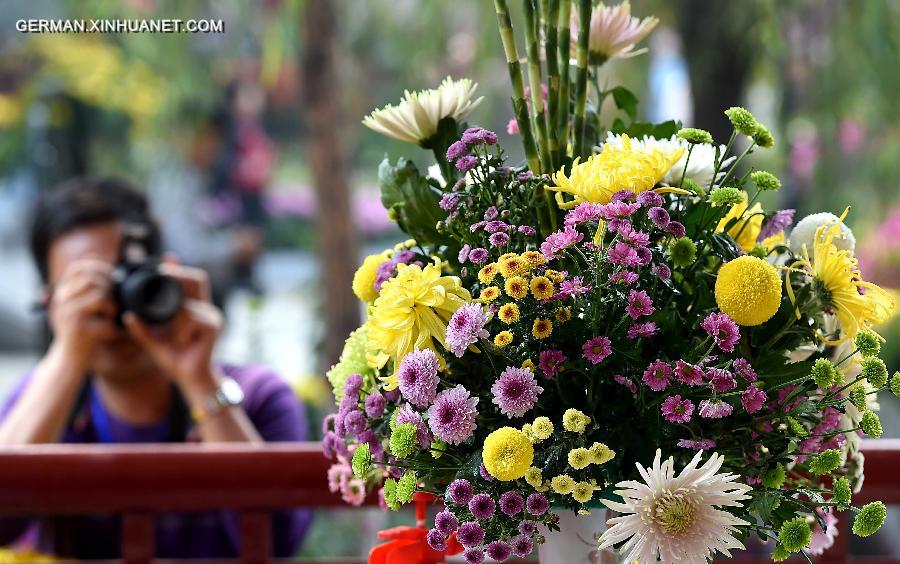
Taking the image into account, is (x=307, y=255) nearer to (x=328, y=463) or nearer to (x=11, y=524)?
(x=11, y=524)

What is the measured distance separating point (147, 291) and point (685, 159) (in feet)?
2.75

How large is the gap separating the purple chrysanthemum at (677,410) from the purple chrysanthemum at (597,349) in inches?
1.6

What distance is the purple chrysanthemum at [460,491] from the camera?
54cm

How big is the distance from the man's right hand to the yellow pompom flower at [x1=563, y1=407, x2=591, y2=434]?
89 cm

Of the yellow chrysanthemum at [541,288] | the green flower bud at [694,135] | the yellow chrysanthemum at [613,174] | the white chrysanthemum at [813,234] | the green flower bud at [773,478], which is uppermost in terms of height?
the green flower bud at [694,135]

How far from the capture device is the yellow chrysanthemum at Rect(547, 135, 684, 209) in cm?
57

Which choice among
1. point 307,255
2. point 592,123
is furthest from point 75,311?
point 307,255

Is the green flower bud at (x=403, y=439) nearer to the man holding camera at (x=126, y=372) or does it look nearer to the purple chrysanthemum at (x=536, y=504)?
the purple chrysanthemum at (x=536, y=504)

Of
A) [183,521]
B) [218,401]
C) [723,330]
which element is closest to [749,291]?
[723,330]

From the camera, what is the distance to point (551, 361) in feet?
1.81

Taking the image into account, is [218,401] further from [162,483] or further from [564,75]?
[564,75]

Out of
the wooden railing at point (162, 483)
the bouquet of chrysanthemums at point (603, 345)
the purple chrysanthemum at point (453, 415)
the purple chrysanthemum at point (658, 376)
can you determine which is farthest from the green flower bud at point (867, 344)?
the wooden railing at point (162, 483)

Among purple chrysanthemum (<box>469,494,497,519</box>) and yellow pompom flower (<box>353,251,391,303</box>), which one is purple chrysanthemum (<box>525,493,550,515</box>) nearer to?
purple chrysanthemum (<box>469,494,497,519</box>)

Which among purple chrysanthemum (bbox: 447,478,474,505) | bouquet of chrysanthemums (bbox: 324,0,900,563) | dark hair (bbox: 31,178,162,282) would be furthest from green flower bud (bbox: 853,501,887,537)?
dark hair (bbox: 31,178,162,282)
